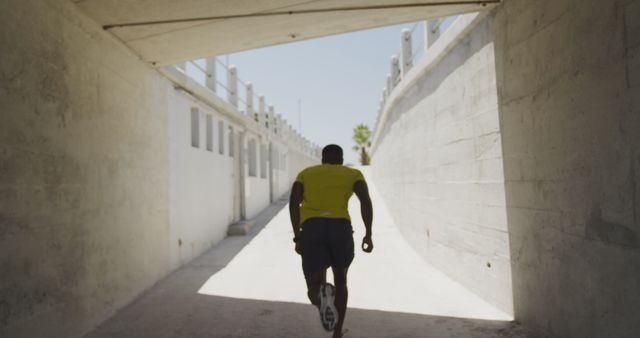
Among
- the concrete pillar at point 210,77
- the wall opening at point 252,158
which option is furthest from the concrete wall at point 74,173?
the wall opening at point 252,158

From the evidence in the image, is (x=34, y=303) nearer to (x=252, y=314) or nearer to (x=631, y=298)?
(x=252, y=314)

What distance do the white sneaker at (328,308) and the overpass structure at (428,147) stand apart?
195 cm

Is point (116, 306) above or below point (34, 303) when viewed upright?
below

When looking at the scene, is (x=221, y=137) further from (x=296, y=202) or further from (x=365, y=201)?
(x=365, y=201)

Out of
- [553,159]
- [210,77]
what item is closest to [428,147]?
[553,159]

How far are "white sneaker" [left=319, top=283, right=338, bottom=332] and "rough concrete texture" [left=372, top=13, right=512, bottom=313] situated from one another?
2.39m

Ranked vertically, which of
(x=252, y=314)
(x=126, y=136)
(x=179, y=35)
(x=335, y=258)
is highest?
(x=179, y=35)

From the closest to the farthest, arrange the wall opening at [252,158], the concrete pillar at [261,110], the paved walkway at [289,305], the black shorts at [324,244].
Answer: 1. the black shorts at [324,244]
2. the paved walkway at [289,305]
3. the wall opening at [252,158]
4. the concrete pillar at [261,110]

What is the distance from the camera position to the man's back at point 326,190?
416 centimetres

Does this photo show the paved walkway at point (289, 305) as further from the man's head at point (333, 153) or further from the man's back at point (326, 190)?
the man's head at point (333, 153)

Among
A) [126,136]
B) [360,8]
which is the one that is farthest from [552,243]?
[126,136]

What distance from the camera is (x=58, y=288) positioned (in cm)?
445

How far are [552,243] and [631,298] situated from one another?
1107 mm

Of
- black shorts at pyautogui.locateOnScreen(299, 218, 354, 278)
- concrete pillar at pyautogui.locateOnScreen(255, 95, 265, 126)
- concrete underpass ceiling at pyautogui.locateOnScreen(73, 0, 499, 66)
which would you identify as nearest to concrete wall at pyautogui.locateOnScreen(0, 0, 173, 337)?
concrete underpass ceiling at pyautogui.locateOnScreen(73, 0, 499, 66)
